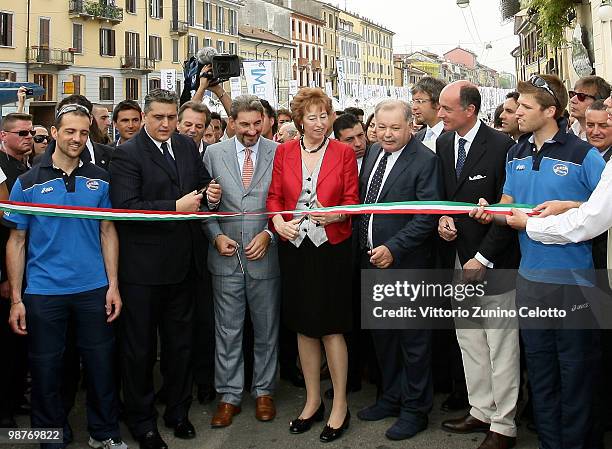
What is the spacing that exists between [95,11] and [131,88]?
20.7 ft

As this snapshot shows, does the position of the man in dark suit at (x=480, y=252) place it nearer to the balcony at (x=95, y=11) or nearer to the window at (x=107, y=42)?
the balcony at (x=95, y=11)

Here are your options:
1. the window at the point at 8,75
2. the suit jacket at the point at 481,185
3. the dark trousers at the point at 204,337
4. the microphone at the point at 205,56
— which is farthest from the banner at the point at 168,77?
the suit jacket at the point at 481,185

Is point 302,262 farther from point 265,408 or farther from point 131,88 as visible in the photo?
point 131,88

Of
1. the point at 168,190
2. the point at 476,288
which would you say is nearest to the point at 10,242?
the point at 168,190

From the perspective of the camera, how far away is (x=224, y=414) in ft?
14.9

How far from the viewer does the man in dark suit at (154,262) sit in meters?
4.13

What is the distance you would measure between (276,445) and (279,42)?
72077 millimetres

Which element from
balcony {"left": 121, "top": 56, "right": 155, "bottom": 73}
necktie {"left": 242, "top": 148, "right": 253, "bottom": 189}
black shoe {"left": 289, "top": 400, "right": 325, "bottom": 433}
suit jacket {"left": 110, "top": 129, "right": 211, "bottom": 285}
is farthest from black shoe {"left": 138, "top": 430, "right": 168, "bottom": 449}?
balcony {"left": 121, "top": 56, "right": 155, "bottom": 73}

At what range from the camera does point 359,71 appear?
342ft

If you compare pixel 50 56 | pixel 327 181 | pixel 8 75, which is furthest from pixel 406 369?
pixel 50 56

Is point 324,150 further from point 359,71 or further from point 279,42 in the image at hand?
point 359,71

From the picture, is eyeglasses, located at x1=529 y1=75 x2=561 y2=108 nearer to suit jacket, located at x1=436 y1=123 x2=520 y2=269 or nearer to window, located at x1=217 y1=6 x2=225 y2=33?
suit jacket, located at x1=436 y1=123 x2=520 y2=269

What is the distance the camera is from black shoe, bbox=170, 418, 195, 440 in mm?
4309

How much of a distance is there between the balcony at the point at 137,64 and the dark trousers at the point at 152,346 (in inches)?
1875
